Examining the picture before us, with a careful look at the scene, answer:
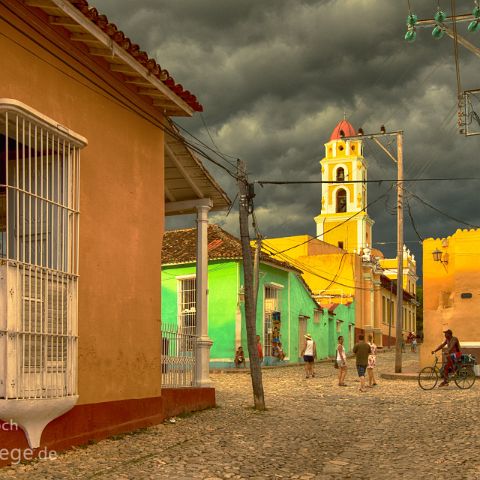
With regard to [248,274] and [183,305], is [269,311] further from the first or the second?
[248,274]

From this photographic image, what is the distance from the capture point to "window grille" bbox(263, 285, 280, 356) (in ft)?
95.1

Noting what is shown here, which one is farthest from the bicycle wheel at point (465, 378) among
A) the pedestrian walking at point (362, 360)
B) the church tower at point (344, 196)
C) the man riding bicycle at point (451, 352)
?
the church tower at point (344, 196)

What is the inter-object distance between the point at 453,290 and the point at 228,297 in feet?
25.7

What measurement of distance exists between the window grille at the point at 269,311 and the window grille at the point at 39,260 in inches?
821

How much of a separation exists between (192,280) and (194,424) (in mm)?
15774

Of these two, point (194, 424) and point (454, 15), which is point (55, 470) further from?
point (454, 15)

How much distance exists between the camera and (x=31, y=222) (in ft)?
26.0

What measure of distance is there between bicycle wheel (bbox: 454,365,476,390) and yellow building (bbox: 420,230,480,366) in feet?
16.3

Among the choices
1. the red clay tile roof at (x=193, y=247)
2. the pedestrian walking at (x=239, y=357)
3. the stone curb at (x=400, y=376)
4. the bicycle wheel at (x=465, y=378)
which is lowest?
the stone curb at (x=400, y=376)

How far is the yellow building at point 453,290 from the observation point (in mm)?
22781

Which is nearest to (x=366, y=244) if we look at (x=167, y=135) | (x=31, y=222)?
(x=167, y=135)

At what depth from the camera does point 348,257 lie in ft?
150

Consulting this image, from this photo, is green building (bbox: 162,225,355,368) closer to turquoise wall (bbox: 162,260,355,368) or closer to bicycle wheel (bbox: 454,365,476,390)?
turquoise wall (bbox: 162,260,355,368)

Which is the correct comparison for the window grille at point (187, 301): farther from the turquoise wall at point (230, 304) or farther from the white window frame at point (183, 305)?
the turquoise wall at point (230, 304)
